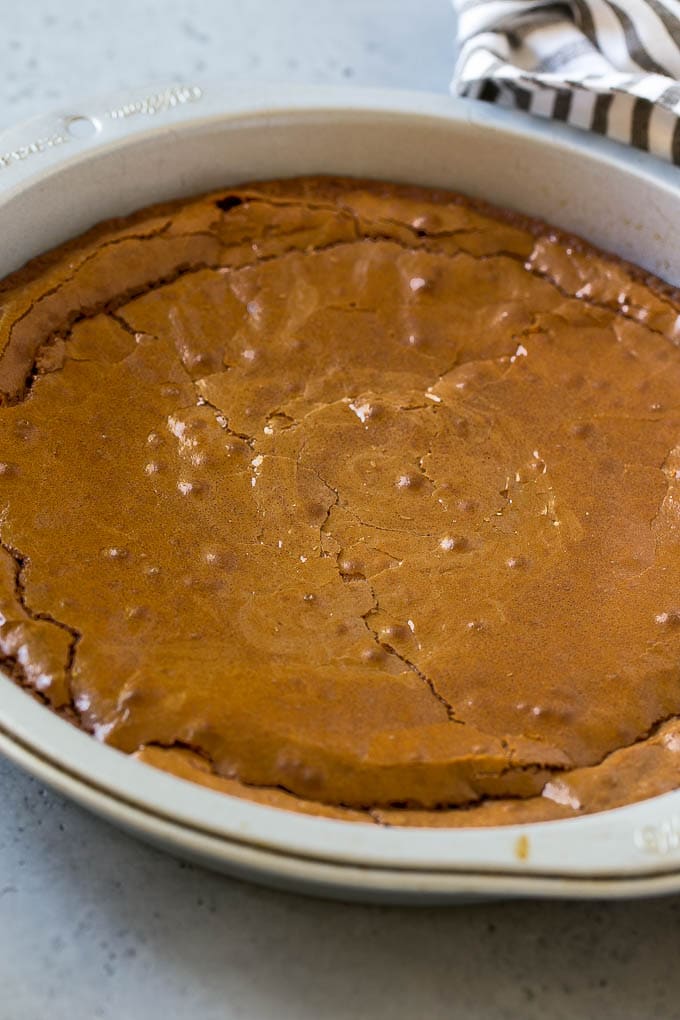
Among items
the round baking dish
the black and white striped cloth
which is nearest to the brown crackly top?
the round baking dish

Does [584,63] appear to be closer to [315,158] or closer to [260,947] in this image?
[315,158]

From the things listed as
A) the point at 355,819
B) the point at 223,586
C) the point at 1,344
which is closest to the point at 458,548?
the point at 223,586

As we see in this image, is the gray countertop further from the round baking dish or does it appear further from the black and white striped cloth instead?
the black and white striped cloth

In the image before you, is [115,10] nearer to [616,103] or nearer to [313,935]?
[616,103]

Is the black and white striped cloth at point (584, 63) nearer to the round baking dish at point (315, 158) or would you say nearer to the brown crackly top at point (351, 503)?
the round baking dish at point (315, 158)

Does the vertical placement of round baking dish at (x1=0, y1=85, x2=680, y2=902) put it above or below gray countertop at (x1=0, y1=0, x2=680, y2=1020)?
above

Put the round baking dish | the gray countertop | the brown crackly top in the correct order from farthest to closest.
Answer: the round baking dish → the brown crackly top → the gray countertop
